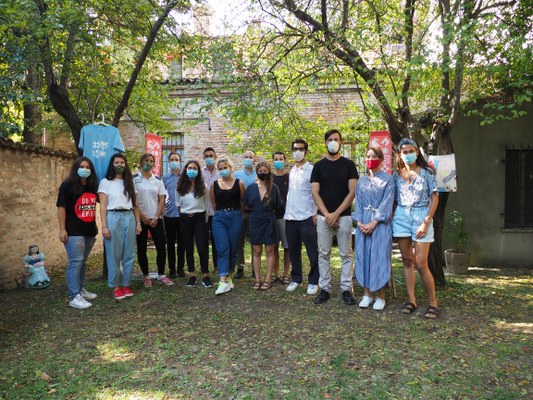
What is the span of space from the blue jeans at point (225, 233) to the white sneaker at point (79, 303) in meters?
1.66

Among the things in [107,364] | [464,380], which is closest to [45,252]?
[107,364]

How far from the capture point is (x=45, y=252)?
770 centimetres

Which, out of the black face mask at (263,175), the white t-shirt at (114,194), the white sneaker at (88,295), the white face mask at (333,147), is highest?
the white face mask at (333,147)

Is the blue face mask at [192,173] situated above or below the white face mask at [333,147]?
below

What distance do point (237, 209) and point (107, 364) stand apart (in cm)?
263

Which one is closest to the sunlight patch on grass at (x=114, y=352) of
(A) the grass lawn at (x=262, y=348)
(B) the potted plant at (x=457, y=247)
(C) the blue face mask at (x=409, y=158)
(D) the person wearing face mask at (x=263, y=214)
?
(A) the grass lawn at (x=262, y=348)

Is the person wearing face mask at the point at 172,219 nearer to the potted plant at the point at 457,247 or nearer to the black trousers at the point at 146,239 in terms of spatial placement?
the black trousers at the point at 146,239

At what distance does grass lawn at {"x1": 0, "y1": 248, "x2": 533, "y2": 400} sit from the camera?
10.4 feet

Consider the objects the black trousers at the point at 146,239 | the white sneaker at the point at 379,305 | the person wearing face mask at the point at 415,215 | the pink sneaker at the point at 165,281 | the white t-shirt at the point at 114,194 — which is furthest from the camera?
the pink sneaker at the point at 165,281

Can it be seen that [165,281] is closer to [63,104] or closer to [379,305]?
[379,305]

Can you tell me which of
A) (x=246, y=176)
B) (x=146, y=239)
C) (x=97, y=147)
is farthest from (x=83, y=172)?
(x=246, y=176)

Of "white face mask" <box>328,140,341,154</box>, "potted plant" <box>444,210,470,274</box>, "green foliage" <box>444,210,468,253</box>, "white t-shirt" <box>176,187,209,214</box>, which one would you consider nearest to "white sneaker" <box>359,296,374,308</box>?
"white face mask" <box>328,140,341,154</box>

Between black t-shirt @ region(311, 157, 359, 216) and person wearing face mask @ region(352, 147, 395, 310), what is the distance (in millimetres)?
165

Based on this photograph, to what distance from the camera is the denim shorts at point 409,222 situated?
14.8 feet
